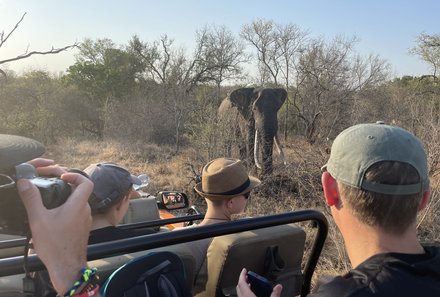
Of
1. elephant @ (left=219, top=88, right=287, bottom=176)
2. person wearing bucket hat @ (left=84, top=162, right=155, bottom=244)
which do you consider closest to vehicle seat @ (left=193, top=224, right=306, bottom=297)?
person wearing bucket hat @ (left=84, top=162, right=155, bottom=244)

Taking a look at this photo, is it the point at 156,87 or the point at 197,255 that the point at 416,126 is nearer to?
the point at 197,255

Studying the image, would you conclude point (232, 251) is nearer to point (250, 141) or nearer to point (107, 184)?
point (107, 184)

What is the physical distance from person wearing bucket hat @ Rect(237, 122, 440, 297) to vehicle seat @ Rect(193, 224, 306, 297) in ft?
2.80

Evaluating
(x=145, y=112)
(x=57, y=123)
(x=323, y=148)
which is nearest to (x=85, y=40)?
(x=57, y=123)

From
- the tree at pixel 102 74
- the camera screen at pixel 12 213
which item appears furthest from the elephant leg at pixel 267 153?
the tree at pixel 102 74

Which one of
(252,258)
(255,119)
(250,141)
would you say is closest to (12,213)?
(252,258)

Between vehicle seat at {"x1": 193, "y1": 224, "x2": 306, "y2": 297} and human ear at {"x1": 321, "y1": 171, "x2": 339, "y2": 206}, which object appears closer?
human ear at {"x1": 321, "y1": 171, "x2": 339, "y2": 206}

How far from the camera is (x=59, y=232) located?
108 centimetres

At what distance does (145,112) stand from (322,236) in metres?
19.3

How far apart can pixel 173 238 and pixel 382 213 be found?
75 centimetres

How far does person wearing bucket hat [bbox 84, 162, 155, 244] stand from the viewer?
2.22 m

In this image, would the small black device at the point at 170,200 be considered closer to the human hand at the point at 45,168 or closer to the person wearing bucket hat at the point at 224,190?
the person wearing bucket hat at the point at 224,190

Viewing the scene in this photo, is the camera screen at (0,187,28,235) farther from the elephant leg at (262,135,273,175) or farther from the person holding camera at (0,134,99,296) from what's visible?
the elephant leg at (262,135,273,175)

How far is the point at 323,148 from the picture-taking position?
21.1ft
